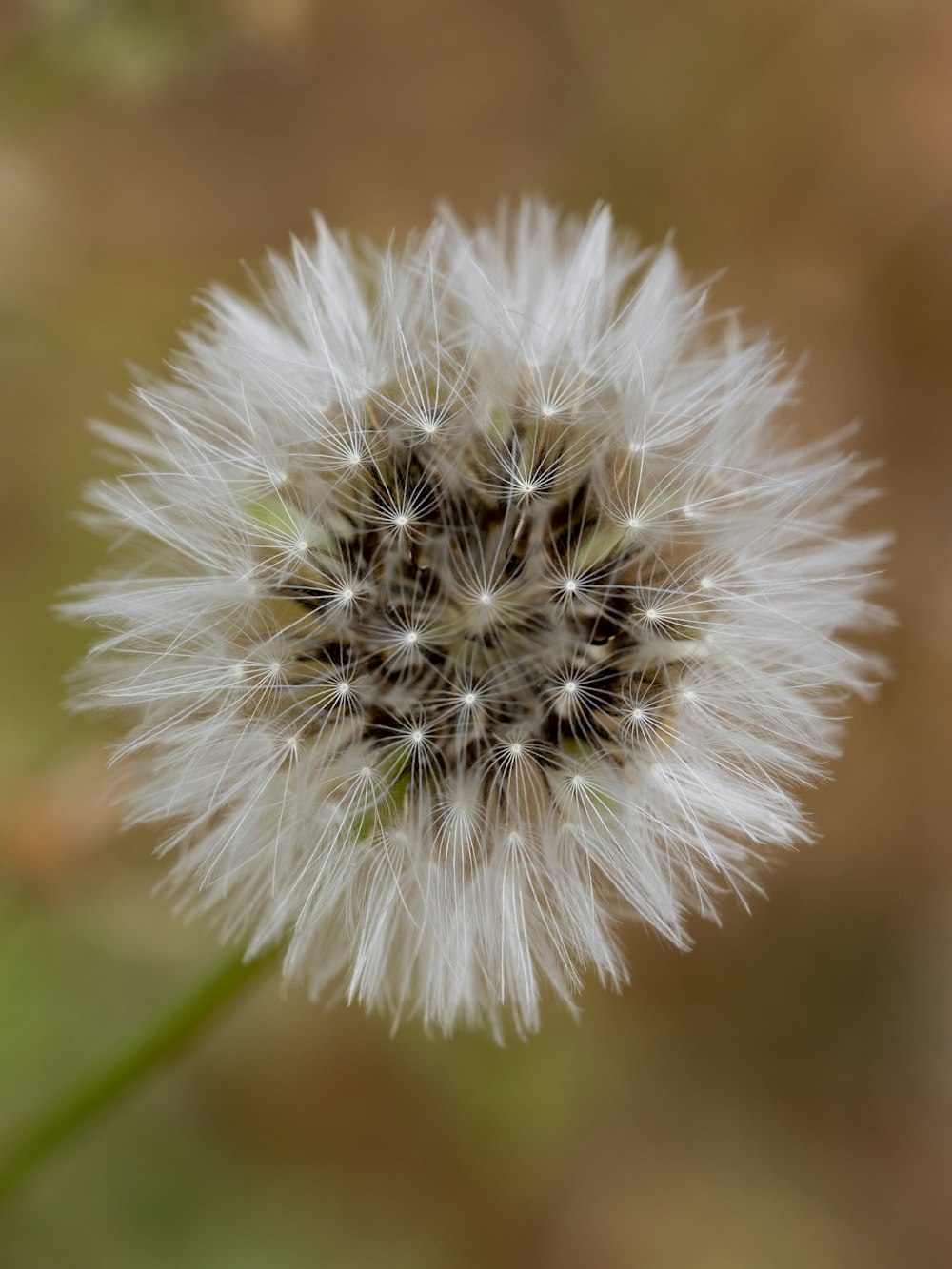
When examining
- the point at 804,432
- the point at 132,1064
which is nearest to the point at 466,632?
the point at 132,1064

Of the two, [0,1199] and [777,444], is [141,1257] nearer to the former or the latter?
[0,1199]

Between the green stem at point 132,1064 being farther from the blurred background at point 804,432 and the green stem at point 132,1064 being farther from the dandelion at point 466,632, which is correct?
the blurred background at point 804,432

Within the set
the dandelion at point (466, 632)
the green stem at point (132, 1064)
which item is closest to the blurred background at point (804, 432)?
the green stem at point (132, 1064)

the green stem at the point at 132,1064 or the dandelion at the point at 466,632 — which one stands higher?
the dandelion at the point at 466,632

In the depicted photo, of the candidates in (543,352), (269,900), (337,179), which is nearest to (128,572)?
(269,900)

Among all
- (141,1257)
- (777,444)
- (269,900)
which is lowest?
(141,1257)

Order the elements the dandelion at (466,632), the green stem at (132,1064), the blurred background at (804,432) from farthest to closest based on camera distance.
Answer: the blurred background at (804,432) → the green stem at (132,1064) → the dandelion at (466,632)

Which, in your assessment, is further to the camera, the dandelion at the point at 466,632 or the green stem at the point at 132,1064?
the green stem at the point at 132,1064
